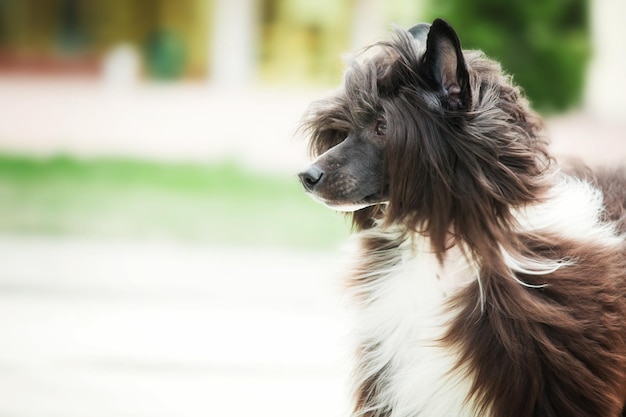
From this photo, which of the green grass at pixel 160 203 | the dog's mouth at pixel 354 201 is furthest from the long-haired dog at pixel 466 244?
the green grass at pixel 160 203

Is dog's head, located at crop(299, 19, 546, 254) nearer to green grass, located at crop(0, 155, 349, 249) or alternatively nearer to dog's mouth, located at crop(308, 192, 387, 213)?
dog's mouth, located at crop(308, 192, 387, 213)

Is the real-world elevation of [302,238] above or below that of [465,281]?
above

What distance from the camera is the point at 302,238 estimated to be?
286 inches

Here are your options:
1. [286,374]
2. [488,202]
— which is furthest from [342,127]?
[286,374]

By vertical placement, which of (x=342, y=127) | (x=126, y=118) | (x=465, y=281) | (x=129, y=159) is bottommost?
(x=465, y=281)

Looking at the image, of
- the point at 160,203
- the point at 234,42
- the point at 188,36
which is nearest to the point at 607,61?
the point at 234,42

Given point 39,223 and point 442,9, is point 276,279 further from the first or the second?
point 442,9

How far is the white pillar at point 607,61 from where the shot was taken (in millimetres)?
9195

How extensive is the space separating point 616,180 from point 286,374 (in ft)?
6.65

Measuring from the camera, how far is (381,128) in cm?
232

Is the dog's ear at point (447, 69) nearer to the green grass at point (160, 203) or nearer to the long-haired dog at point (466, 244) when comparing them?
the long-haired dog at point (466, 244)

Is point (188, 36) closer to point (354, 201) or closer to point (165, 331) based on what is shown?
point (165, 331)

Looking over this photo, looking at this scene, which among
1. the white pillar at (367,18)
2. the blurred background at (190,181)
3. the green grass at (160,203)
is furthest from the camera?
the white pillar at (367,18)

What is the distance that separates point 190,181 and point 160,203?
93 cm
